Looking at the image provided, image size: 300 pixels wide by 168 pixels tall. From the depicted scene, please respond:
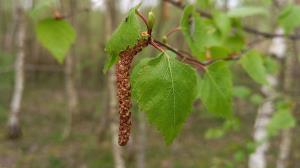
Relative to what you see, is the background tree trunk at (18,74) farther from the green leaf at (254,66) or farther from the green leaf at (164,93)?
the green leaf at (164,93)

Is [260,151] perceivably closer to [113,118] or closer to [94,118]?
[113,118]

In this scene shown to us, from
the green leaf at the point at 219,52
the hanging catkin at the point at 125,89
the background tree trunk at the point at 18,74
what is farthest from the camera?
the background tree trunk at the point at 18,74

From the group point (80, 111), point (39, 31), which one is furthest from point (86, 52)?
point (39, 31)

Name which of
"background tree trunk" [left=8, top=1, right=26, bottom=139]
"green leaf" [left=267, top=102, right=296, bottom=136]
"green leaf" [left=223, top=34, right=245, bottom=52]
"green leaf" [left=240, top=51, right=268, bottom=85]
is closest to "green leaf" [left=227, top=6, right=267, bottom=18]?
"green leaf" [left=223, top=34, right=245, bottom=52]

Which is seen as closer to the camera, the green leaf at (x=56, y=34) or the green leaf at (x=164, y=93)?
the green leaf at (x=164, y=93)

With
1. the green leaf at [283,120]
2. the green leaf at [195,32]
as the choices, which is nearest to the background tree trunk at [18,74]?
the green leaf at [283,120]

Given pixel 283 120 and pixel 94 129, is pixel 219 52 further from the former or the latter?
A: pixel 94 129
